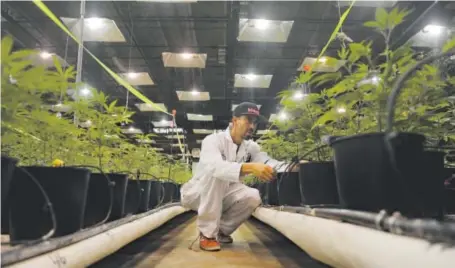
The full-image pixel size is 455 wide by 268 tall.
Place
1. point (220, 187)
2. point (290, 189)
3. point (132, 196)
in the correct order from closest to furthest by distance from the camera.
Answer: point (220, 187)
point (290, 189)
point (132, 196)

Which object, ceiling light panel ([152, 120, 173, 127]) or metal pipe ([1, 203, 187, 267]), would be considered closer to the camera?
metal pipe ([1, 203, 187, 267])

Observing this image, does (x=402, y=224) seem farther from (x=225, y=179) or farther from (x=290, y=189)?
(x=290, y=189)

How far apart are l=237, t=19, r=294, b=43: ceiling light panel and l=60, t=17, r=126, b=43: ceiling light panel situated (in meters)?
1.61

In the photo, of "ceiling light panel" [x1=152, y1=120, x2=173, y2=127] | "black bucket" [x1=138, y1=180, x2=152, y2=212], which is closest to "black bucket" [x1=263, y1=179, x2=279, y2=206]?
"black bucket" [x1=138, y1=180, x2=152, y2=212]

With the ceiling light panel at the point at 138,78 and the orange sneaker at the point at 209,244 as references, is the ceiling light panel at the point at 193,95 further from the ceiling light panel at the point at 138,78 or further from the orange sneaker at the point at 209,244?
the orange sneaker at the point at 209,244

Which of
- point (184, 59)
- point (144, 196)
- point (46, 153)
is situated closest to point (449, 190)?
point (46, 153)

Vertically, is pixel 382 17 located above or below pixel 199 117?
below

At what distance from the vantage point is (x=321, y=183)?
1.71 metres

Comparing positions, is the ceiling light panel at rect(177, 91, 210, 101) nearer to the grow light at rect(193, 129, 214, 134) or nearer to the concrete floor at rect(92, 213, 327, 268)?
the grow light at rect(193, 129, 214, 134)

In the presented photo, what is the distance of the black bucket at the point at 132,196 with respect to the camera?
266 cm

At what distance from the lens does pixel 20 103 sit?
39.8 inches

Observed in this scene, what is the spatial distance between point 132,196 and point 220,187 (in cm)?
77

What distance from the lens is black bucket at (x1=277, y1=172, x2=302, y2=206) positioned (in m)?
2.34

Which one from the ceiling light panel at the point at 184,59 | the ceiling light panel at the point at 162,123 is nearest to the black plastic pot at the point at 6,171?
the ceiling light panel at the point at 184,59
